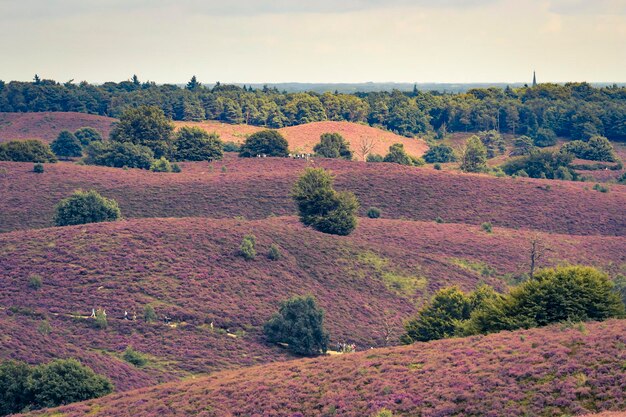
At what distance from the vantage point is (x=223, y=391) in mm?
37938

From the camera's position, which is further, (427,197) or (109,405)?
(427,197)

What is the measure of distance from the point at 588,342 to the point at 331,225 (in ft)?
148

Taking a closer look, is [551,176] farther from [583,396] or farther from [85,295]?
[583,396]

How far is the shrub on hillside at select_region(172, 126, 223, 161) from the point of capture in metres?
122

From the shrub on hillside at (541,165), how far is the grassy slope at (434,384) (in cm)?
8626

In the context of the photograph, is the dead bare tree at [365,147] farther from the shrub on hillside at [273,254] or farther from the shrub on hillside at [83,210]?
the shrub on hillside at [273,254]

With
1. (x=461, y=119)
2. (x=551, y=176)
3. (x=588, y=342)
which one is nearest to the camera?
(x=588, y=342)

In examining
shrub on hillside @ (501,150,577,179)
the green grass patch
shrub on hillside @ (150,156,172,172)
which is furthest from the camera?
shrub on hillside @ (501,150,577,179)

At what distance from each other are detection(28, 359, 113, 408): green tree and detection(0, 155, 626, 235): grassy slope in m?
46.5

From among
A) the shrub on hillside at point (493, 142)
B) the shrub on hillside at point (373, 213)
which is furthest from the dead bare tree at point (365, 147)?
the shrub on hillside at point (373, 213)

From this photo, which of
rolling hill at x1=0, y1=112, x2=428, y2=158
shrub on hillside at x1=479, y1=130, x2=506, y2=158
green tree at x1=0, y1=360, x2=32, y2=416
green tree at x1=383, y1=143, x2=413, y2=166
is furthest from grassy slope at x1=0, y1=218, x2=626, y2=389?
shrub on hillside at x1=479, y1=130, x2=506, y2=158

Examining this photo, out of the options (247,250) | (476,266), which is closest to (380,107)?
(476,266)

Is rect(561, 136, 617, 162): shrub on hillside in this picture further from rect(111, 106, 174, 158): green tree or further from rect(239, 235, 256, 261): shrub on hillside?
rect(239, 235, 256, 261): shrub on hillside

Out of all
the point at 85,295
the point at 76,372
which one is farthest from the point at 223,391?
the point at 85,295
